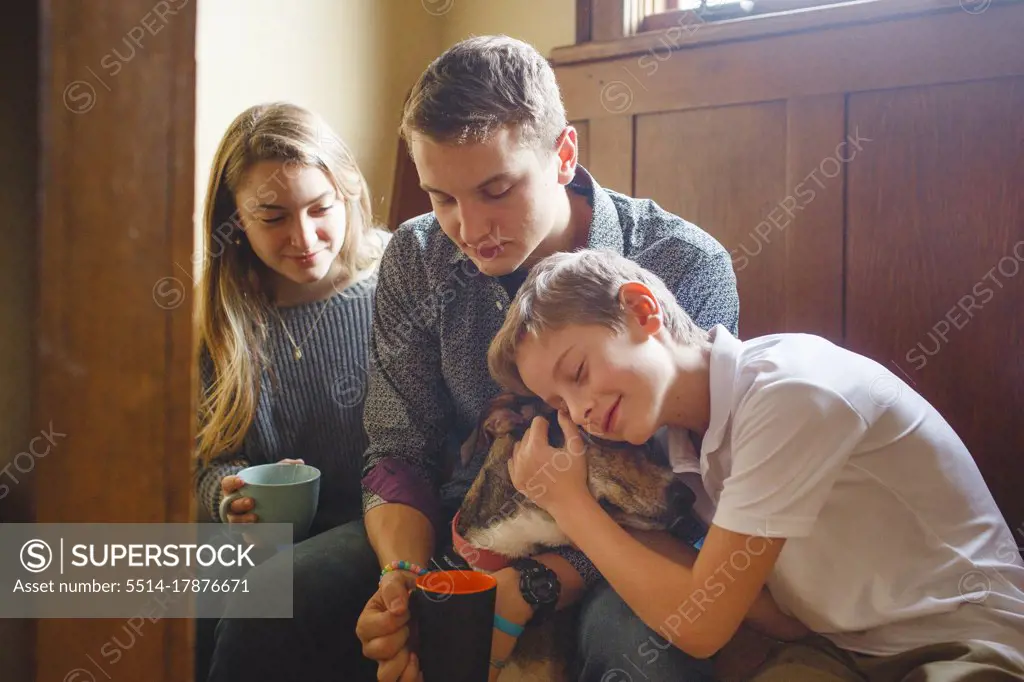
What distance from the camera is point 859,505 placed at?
31.4 inches

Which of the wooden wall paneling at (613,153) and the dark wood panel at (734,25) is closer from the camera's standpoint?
the dark wood panel at (734,25)

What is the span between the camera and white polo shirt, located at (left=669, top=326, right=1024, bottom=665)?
746 millimetres

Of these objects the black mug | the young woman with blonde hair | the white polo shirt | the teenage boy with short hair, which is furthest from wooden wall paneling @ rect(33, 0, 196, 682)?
the young woman with blonde hair

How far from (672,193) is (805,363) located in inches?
23.7

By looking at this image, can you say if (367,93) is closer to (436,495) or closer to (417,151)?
(417,151)

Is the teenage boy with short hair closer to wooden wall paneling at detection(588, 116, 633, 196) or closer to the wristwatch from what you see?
the wristwatch

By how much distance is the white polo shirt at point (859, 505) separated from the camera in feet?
2.45

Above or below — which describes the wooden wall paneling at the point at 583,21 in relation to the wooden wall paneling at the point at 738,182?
above

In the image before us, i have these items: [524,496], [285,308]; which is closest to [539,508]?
[524,496]

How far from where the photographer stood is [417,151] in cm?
93

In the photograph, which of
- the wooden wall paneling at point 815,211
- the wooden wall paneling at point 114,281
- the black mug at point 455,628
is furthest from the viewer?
the wooden wall paneling at point 815,211

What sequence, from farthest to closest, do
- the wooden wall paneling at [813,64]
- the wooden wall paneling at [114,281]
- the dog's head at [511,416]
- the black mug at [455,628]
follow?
the wooden wall paneling at [813,64] → the dog's head at [511,416] → the black mug at [455,628] → the wooden wall paneling at [114,281]

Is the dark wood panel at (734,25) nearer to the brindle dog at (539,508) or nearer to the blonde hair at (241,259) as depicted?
the blonde hair at (241,259)

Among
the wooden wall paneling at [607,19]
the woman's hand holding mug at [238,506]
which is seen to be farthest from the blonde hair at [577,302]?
the wooden wall paneling at [607,19]
